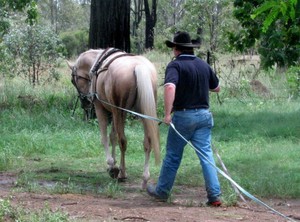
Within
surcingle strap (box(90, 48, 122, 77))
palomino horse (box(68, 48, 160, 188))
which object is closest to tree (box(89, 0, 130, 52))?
palomino horse (box(68, 48, 160, 188))

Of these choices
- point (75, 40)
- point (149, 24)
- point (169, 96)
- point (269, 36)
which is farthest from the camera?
point (75, 40)

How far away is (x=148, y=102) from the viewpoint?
27.4 feet

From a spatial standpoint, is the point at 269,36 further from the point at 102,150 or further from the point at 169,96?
the point at 169,96

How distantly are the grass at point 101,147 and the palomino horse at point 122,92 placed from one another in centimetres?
60

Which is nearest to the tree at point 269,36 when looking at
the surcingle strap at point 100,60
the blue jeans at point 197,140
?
the surcingle strap at point 100,60

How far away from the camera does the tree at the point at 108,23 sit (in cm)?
1468

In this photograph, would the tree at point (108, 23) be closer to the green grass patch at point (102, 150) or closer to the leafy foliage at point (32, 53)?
the green grass patch at point (102, 150)

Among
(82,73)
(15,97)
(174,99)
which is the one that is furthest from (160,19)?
(174,99)

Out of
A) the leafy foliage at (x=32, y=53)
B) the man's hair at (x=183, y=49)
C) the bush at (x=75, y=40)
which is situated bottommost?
→ the bush at (x=75, y=40)

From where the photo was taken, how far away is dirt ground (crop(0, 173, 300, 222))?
639 cm

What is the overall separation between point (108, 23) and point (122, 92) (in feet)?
20.2

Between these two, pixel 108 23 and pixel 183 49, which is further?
pixel 108 23

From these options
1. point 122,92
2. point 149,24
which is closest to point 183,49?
point 122,92

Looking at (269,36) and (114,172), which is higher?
(269,36)
